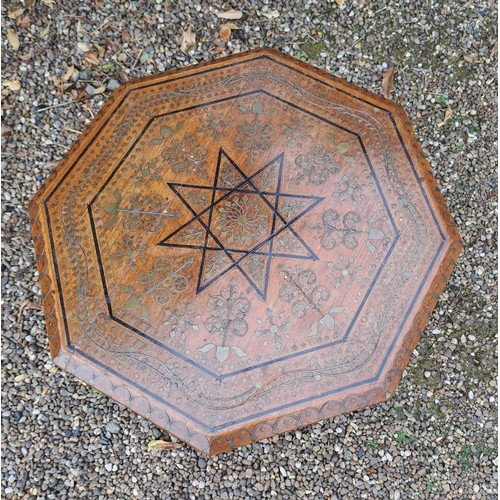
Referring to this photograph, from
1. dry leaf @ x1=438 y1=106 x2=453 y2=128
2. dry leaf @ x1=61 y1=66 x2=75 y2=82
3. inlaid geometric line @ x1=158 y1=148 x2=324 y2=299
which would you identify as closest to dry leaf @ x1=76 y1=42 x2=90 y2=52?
dry leaf @ x1=61 y1=66 x2=75 y2=82

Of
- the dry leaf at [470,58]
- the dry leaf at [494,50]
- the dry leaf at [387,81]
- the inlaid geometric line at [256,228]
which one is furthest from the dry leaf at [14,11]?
the dry leaf at [494,50]

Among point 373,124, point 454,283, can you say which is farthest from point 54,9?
point 454,283

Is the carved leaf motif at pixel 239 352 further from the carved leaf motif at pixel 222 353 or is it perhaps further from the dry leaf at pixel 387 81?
the dry leaf at pixel 387 81

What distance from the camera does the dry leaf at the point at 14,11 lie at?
240 cm

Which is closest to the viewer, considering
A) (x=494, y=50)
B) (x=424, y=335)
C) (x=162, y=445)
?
(x=162, y=445)

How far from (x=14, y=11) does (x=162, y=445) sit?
2.40 m

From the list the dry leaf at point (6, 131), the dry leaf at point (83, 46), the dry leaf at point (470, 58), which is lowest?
the dry leaf at point (6, 131)

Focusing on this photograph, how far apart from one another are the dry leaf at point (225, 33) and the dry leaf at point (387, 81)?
887 mm

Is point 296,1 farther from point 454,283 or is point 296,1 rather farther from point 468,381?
point 468,381

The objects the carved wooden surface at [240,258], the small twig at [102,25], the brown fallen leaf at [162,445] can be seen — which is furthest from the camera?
the small twig at [102,25]

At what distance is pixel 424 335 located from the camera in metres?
2.30

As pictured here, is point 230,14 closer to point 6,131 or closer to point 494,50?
point 6,131

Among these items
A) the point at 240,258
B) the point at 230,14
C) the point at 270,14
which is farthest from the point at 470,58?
the point at 240,258

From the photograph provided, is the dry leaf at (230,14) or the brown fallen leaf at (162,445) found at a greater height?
the dry leaf at (230,14)
